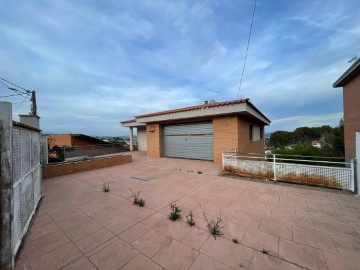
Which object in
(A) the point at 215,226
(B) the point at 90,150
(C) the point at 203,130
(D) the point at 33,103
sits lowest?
(A) the point at 215,226

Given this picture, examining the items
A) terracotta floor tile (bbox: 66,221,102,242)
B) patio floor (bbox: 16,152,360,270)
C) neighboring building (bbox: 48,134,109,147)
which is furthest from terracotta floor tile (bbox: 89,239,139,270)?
neighboring building (bbox: 48,134,109,147)

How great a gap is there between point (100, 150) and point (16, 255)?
12.9 metres

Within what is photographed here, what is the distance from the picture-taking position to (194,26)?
787 cm

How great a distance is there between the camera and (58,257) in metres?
2.51

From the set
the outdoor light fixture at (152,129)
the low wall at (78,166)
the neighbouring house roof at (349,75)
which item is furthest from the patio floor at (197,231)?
the outdoor light fixture at (152,129)

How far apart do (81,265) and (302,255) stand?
327cm

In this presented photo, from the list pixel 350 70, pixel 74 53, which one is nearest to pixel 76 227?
pixel 74 53

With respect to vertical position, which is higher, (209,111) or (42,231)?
(209,111)

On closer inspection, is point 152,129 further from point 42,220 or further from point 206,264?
point 206,264

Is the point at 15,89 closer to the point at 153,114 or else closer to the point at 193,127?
the point at 153,114

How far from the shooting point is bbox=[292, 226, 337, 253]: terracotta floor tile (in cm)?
267

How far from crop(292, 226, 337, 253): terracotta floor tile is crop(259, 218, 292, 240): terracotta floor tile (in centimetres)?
11

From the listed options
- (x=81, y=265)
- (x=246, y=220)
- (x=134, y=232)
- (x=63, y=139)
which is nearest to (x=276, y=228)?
(x=246, y=220)

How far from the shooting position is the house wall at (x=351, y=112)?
7152 millimetres
